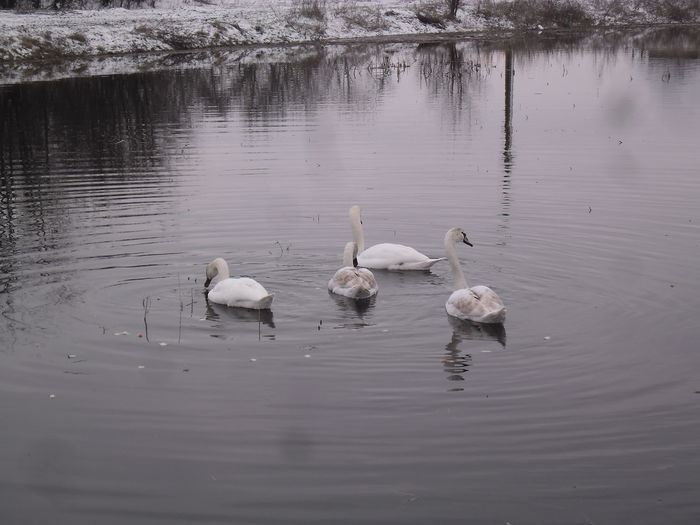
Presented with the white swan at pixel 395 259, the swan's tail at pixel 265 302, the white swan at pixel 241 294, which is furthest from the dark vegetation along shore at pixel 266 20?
the swan's tail at pixel 265 302

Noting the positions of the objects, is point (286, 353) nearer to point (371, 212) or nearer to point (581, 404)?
point (581, 404)

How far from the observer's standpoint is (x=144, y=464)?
7.60 meters

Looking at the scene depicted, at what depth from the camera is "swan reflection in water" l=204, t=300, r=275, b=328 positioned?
1146 centimetres

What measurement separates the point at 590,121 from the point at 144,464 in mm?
22287

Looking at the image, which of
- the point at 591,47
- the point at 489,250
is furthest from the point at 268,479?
the point at 591,47

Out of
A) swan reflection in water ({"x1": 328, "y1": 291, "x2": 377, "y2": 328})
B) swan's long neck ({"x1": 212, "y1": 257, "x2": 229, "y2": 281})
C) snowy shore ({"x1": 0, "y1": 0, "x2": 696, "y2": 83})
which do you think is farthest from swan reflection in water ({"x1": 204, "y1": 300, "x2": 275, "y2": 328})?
snowy shore ({"x1": 0, "y1": 0, "x2": 696, "y2": 83})

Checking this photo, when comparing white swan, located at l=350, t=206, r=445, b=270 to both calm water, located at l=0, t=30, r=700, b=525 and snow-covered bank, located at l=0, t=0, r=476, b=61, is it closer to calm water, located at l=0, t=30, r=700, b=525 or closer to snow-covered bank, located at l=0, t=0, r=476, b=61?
calm water, located at l=0, t=30, r=700, b=525

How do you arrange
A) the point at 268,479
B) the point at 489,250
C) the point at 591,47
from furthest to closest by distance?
the point at 591,47 → the point at 489,250 → the point at 268,479

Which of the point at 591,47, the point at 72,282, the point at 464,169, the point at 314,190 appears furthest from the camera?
the point at 591,47

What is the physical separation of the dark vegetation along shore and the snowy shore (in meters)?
0.07

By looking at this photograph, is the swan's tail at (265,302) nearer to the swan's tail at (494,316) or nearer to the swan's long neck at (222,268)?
the swan's long neck at (222,268)

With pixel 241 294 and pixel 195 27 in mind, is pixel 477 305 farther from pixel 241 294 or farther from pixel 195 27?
pixel 195 27

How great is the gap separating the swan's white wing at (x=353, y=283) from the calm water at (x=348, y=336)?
0.23 metres

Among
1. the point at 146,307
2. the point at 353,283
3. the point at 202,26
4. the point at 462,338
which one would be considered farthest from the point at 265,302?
the point at 202,26
